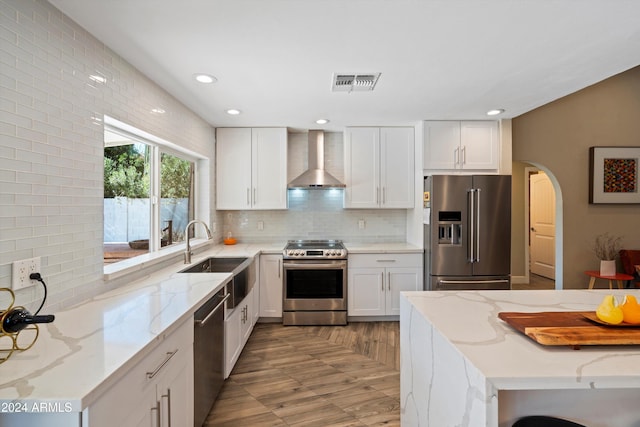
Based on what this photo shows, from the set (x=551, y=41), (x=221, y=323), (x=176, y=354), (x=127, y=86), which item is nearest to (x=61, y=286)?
(x=176, y=354)

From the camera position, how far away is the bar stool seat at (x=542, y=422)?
1.06 meters

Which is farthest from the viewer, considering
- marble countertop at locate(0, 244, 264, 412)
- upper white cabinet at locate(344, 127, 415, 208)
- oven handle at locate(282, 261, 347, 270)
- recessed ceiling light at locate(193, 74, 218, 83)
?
upper white cabinet at locate(344, 127, 415, 208)

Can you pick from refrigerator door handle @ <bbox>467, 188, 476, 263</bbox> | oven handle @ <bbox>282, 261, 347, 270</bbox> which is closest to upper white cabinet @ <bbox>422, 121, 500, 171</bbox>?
refrigerator door handle @ <bbox>467, 188, 476, 263</bbox>

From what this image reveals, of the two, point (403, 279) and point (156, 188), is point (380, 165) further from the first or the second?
point (156, 188)

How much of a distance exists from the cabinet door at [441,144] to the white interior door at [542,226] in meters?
3.20

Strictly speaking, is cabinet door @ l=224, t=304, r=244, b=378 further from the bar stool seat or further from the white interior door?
the white interior door

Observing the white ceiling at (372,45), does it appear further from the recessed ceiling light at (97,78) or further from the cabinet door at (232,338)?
the cabinet door at (232,338)

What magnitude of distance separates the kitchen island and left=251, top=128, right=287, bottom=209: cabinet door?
2661 millimetres

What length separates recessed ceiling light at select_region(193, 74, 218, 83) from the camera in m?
2.39

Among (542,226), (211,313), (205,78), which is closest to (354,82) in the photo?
(205,78)

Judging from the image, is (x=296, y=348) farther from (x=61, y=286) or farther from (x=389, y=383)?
(x=61, y=286)

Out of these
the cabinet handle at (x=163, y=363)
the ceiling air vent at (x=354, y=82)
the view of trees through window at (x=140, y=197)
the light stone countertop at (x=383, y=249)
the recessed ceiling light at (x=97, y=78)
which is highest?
the ceiling air vent at (x=354, y=82)

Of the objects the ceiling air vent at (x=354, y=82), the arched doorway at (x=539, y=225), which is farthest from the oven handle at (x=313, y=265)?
the arched doorway at (x=539, y=225)

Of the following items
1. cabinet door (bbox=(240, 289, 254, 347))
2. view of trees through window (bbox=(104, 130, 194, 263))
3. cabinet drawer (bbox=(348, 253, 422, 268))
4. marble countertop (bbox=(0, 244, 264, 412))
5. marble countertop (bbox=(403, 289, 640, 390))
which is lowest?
cabinet door (bbox=(240, 289, 254, 347))
